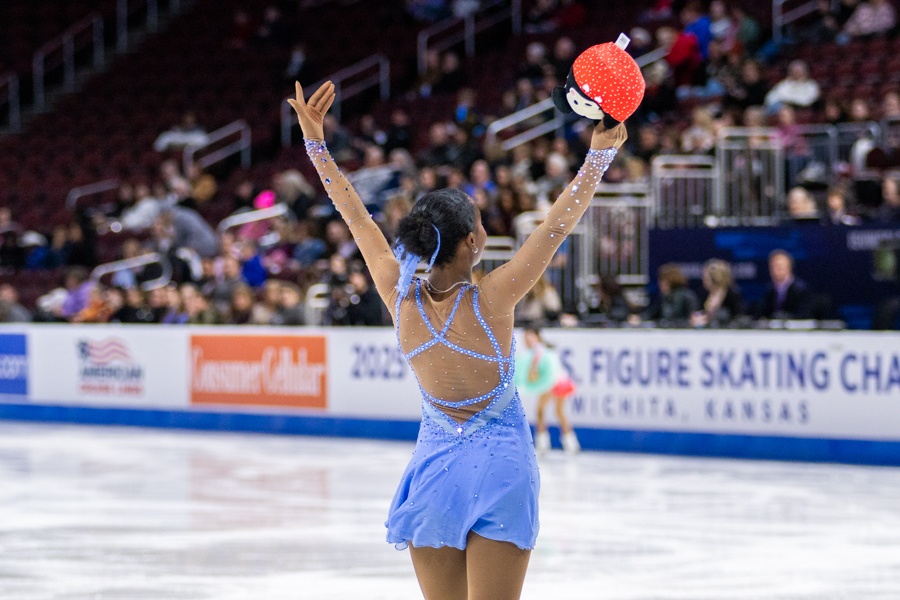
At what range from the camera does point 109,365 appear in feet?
49.6

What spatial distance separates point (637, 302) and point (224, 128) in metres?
9.89

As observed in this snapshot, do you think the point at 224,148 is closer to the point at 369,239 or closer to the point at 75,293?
the point at 75,293

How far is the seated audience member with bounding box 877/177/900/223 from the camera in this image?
38.7ft

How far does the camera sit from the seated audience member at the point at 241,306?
14320mm

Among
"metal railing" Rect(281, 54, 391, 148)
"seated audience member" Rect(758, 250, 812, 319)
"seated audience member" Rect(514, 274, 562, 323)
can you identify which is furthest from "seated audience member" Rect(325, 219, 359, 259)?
"metal railing" Rect(281, 54, 391, 148)

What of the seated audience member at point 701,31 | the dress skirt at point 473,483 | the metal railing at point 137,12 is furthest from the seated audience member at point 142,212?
the dress skirt at point 473,483

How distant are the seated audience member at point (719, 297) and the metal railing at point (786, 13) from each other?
5318 millimetres

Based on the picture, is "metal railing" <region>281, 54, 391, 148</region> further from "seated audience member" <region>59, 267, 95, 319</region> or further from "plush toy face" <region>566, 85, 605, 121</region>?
"plush toy face" <region>566, 85, 605, 121</region>

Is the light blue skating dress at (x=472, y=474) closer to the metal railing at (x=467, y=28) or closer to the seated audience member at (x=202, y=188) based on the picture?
the seated audience member at (x=202, y=188)

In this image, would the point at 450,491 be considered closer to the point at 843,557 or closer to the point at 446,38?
the point at 843,557

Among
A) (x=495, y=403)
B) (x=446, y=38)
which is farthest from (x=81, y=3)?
(x=495, y=403)

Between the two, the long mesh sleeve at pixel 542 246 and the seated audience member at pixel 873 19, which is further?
the seated audience member at pixel 873 19

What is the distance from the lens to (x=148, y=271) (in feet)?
55.4

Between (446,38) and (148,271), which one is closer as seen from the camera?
(148,271)
